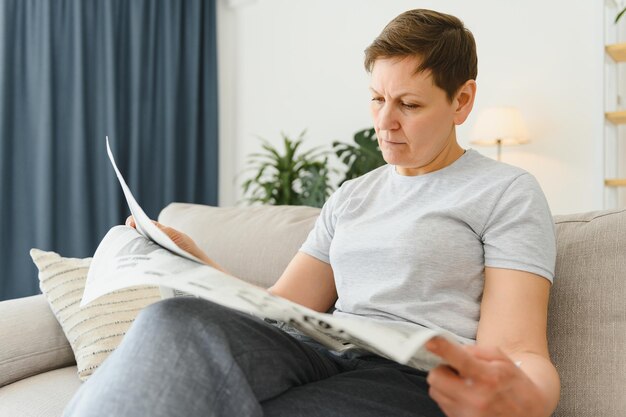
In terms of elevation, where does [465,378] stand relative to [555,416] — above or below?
above

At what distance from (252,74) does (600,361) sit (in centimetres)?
323

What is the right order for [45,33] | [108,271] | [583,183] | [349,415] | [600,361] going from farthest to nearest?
1. [45,33]
2. [583,183]
3. [600,361]
4. [108,271]
5. [349,415]

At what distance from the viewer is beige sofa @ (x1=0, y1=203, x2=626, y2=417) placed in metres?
1.03

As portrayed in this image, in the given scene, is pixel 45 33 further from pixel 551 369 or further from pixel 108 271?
pixel 551 369

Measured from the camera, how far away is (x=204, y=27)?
12.8 ft

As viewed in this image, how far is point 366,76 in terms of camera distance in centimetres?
342

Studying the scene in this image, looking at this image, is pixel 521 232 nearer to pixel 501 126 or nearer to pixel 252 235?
pixel 252 235

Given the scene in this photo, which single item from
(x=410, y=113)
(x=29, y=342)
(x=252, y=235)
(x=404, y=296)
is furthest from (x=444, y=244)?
(x=29, y=342)

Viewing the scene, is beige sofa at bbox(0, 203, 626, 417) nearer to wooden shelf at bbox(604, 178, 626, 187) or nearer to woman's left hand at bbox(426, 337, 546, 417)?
woman's left hand at bbox(426, 337, 546, 417)

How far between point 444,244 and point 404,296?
11cm

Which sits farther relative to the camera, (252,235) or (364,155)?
(364,155)

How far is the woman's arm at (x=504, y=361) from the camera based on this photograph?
69 cm

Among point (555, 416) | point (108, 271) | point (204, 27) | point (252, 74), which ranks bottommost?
point (555, 416)

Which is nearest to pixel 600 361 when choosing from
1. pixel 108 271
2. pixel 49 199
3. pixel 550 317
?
pixel 550 317
